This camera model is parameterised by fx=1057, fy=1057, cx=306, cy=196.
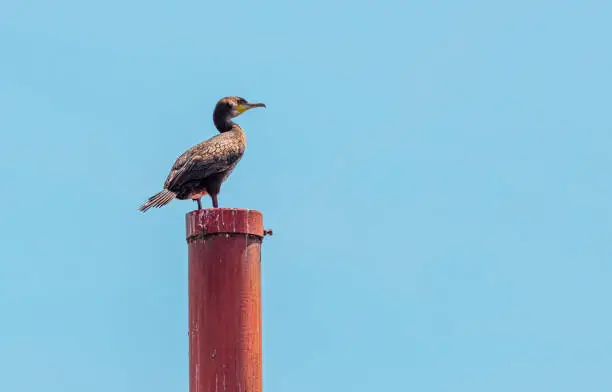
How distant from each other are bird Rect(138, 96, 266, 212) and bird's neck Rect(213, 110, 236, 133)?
0.26 metres

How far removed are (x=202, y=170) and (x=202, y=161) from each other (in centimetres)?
11

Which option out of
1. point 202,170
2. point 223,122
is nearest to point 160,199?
point 202,170

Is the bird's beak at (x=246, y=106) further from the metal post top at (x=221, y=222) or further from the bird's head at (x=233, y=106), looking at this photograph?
the metal post top at (x=221, y=222)

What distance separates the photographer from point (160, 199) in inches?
456

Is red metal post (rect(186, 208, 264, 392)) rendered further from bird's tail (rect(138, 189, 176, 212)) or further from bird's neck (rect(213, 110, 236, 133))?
bird's neck (rect(213, 110, 236, 133))

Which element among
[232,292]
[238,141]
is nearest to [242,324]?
[232,292]

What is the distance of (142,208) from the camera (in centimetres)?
1152

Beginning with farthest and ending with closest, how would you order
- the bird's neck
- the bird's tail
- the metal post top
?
1. the bird's neck
2. the bird's tail
3. the metal post top

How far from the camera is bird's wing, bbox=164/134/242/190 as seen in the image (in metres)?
11.8

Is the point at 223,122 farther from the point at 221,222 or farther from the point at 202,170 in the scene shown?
the point at 221,222

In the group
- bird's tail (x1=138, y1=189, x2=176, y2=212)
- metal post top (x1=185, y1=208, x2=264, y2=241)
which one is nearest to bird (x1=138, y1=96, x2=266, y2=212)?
bird's tail (x1=138, y1=189, x2=176, y2=212)

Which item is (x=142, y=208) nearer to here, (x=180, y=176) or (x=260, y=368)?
(x=180, y=176)

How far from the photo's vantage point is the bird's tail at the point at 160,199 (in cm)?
1152

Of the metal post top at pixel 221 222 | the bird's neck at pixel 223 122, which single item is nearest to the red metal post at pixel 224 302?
the metal post top at pixel 221 222
